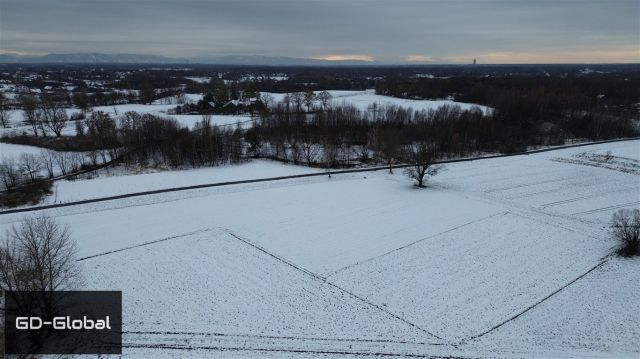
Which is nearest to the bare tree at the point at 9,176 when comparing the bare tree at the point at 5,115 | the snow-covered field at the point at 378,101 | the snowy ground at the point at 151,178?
the snowy ground at the point at 151,178

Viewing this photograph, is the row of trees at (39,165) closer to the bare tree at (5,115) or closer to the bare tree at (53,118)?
the bare tree at (53,118)

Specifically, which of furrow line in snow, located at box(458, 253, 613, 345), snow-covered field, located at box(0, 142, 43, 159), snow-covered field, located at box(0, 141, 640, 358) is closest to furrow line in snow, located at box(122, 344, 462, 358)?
snow-covered field, located at box(0, 141, 640, 358)

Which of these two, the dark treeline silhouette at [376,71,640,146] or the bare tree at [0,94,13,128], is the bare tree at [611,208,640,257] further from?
the bare tree at [0,94,13,128]

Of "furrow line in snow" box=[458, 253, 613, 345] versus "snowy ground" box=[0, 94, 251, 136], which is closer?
"furrow line in snow" box=[458, 253, 613, 345]

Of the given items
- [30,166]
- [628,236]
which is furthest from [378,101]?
[628,236]

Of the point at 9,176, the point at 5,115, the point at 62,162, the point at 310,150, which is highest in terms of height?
the point at 5,115

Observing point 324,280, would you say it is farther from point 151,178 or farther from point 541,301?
Answer: point 151,178

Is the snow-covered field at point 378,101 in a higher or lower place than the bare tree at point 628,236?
higher
